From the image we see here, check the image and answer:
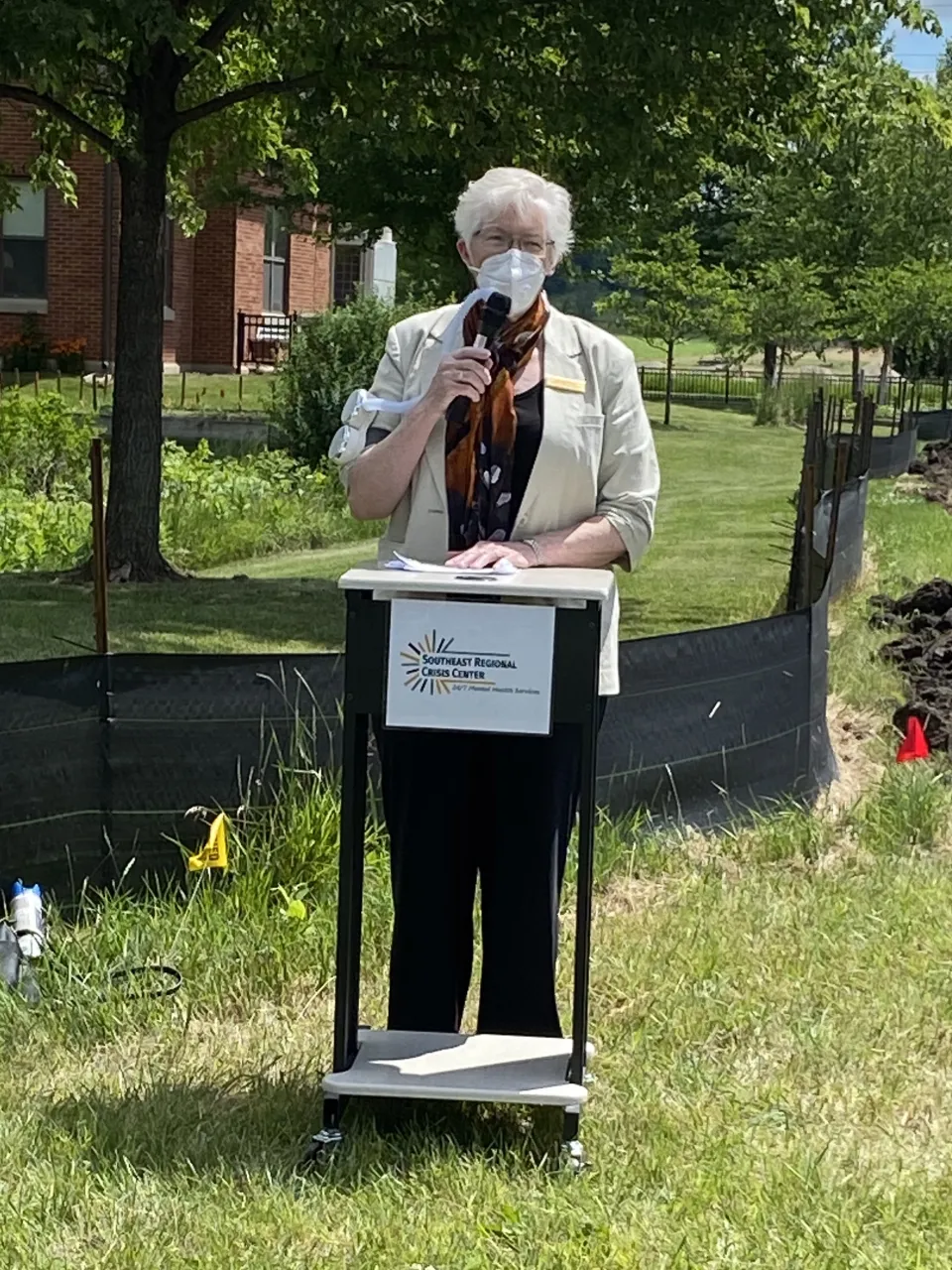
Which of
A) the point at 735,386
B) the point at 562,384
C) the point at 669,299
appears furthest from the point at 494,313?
the point at 735,386

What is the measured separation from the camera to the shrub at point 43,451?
1681cm

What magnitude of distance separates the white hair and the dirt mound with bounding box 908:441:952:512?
18898mm

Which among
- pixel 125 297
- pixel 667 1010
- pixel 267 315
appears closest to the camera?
pixel 667 1010

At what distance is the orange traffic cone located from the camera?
25.8ft

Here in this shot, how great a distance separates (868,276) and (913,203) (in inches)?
81.1

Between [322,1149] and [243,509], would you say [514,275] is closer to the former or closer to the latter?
[322,1149]

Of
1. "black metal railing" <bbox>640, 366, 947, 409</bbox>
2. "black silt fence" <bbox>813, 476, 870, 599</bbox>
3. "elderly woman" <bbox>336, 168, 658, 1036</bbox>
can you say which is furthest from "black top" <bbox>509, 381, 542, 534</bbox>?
"black metal railing" <bbox>640, 366, 947, 409</bbox>

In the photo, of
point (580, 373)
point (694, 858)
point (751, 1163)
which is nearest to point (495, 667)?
point (580, 373)

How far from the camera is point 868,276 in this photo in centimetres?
3819

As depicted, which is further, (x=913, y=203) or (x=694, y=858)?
(x=913, y=203)

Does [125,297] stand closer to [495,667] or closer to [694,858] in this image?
[694,858]

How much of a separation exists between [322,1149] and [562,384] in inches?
69.0

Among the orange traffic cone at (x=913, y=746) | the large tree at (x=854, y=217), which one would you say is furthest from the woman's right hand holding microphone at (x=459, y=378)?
the large tree at (x=854, y=217)

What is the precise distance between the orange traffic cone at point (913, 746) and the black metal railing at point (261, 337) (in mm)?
25157
